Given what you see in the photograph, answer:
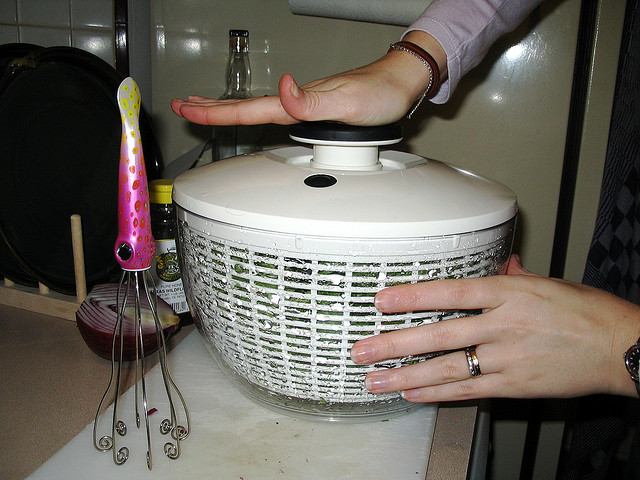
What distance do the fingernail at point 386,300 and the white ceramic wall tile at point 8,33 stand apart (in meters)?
0.80

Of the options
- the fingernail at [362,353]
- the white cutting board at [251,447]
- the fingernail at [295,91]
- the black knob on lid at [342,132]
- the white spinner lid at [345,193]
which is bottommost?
the white cutting board at [251,447]

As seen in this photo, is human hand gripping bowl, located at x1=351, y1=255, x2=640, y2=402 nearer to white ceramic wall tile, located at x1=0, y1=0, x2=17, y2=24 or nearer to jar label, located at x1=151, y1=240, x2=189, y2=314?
jar label, located at x1=151, y1=240, x2=189, y2=314

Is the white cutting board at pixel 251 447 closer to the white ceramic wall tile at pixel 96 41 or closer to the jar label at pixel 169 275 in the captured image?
the jar label at pixel 169 275

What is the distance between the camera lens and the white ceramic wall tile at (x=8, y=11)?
803 mm

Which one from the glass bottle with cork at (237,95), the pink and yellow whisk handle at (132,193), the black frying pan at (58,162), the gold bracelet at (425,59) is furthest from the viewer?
the glass bottle with cork at (237,95)

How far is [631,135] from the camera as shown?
674 millimetres

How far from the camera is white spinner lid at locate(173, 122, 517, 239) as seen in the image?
36cm

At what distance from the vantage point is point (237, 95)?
0.77 m

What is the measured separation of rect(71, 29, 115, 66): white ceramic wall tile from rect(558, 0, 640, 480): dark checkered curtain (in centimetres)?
77

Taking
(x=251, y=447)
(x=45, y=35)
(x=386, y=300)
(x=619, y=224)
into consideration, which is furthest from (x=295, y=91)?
(x=45, y=35)

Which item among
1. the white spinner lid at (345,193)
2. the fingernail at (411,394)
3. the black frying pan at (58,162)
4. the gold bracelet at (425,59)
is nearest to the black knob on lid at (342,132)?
the white spinner lid at (345,193)

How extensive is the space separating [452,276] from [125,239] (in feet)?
0.82

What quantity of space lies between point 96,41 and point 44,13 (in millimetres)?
87

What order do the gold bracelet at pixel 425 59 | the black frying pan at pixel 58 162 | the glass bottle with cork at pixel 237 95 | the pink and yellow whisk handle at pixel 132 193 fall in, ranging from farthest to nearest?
the glass bottle with cork at pixel 237 95 < the black frying pan at pixel 58 162 < the gold bracelet at pixel 425 59 < the pink and yellow whisk handle at pixel 132 193
